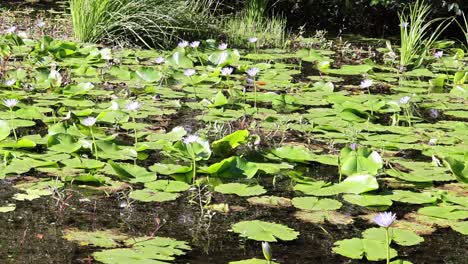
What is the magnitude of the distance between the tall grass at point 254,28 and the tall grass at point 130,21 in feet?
1.70

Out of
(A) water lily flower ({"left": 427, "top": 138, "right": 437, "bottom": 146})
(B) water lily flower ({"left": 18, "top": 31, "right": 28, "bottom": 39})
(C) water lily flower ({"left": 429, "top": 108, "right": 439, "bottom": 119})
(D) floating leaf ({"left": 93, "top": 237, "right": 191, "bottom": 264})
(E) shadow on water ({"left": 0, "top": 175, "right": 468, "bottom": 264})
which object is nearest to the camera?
(D) floating leaf ({"left": 93, "top": 237, "right": 191, "bottom": 264})

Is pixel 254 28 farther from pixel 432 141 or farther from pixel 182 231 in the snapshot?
pixel 182 231

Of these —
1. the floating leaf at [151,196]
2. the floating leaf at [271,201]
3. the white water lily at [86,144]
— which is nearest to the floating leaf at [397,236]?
the floating leaf at [271,201]

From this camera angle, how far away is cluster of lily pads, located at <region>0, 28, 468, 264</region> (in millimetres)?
2742

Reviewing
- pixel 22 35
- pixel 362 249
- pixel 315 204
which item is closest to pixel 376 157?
pixel 315 204

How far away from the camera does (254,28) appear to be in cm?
734

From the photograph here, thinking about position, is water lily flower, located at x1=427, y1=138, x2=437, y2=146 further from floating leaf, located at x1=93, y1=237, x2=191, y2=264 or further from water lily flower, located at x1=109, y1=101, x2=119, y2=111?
floating leaf, located at x1=93, y1=237, x2=191, y2=264

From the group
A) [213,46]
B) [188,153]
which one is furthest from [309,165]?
[213,46]

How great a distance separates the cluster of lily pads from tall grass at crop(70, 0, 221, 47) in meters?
0.46

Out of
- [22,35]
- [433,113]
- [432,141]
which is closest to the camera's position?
[432,141]

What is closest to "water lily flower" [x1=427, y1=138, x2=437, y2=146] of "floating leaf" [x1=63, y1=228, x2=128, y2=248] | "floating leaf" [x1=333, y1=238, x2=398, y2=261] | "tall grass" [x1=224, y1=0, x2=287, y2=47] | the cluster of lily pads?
the cluster of lily pads

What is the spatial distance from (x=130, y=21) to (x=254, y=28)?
5.08 feet

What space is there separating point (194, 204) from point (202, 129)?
3.39 ft

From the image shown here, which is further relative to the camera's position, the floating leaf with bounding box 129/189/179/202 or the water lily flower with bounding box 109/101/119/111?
the water lily flower with bounding box 109/101/119/111
